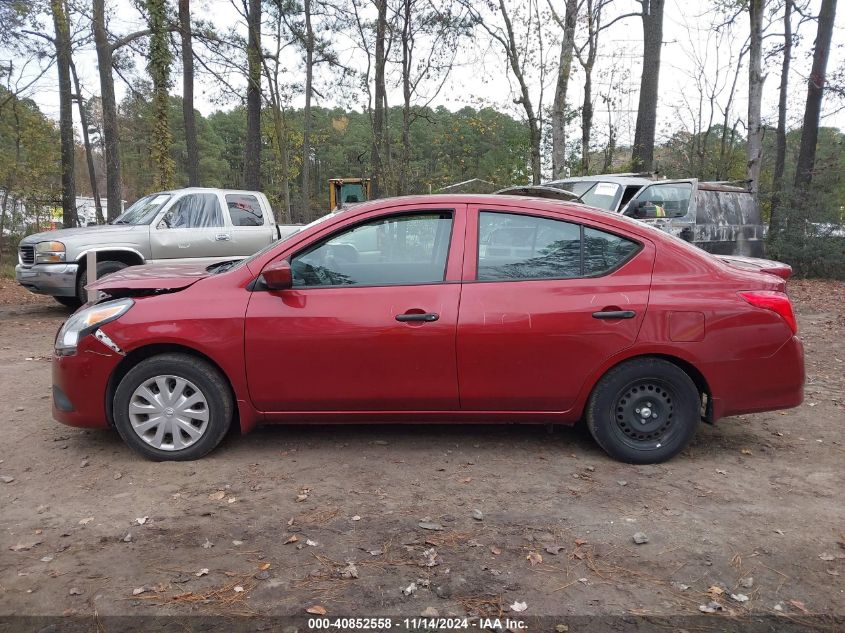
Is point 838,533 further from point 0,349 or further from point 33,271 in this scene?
point 33,271

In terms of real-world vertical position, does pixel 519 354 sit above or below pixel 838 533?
above

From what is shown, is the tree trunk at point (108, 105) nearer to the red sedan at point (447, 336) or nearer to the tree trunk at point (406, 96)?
the tree trunk at point (406, 96)

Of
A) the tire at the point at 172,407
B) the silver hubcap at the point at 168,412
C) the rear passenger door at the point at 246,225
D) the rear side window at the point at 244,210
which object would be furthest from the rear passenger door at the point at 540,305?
the rear side window at the point at 244,210

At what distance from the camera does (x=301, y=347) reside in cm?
397

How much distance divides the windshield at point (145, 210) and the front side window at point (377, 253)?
22.7 ft

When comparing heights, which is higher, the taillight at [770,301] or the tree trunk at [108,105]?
the tree trunk at [108,105]

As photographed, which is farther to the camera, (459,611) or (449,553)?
(449,553)

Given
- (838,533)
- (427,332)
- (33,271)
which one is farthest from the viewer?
(33,271)

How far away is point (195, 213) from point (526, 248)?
7648mm

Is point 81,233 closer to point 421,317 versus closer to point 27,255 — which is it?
point 27,255

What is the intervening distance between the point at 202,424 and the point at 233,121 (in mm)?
69696

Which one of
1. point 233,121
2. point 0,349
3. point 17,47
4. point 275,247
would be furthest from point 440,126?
point 233,121

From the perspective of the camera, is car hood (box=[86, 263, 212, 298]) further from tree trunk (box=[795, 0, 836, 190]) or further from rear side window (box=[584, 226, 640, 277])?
tree trunk (box=[795, 0, 836, 190])

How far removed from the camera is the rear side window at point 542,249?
4.06m
